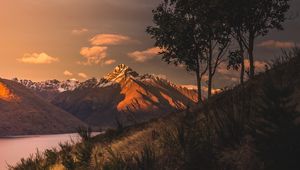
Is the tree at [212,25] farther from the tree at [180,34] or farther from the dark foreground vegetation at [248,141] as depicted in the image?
the dark foreground vegetation at [248,141]

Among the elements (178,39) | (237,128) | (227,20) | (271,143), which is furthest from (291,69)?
(178,39)

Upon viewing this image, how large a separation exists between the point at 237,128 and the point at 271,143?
9.21 ft

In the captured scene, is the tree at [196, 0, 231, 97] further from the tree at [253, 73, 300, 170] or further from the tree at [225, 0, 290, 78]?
the tree at [253, 73, 300, 170]

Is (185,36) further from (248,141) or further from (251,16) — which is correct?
(248,141)

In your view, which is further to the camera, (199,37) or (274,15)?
(199,37)

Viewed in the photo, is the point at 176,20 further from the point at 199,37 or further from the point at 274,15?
the point at 274,15

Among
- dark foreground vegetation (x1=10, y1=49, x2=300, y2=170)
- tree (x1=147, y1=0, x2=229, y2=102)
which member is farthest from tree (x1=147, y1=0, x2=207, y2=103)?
dark foreground vegetation (x1=10, y1=49, x2=300, y2=170)

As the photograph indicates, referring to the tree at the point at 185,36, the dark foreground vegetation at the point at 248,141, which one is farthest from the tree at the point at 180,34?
the dark foreground vegetation at the point at 248,141

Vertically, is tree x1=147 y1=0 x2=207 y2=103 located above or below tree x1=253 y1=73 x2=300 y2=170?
above

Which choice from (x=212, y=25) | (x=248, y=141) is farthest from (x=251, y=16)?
(x=248, y=141)

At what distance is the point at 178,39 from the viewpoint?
147 feet

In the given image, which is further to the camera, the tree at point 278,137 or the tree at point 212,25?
the tree at point 212,25


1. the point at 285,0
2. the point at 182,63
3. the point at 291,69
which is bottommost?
the point at 291,69

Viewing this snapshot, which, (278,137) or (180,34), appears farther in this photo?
(180,34)
